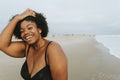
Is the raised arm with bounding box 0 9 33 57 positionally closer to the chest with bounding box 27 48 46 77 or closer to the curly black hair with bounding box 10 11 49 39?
the curly black hair with bounding box 10 11 49 39

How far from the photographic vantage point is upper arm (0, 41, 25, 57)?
4.08 metres

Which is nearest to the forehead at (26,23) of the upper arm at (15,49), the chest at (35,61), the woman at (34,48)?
the woman at (34,48)

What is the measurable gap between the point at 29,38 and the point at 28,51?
0.43 m

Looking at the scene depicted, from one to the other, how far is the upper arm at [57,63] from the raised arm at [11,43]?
2.05ft

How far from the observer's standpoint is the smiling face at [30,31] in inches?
143

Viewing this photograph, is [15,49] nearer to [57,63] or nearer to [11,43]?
[11,43]

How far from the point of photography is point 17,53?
416 centimetres

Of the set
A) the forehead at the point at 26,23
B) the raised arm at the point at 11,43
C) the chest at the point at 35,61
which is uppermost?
the forehead at the point at 26,23

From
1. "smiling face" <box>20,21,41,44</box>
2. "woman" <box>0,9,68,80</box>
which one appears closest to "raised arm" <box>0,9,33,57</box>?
"woman" <box>0,9,68,80</box>

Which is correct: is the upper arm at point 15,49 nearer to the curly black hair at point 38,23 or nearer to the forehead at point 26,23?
the curly black hair at point 38,23

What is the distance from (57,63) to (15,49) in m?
0.97

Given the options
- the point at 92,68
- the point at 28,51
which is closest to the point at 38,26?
the point at 28,51

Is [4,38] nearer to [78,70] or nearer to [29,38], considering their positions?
[29,38]

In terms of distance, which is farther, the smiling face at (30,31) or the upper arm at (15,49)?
the upper arm at (15,49)
